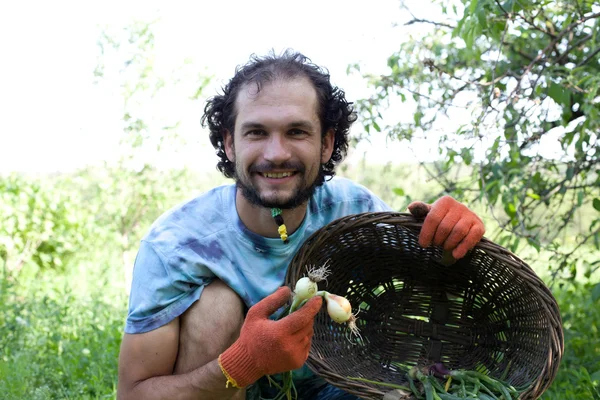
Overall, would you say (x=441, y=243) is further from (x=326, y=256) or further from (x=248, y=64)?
(x=248, y=64)

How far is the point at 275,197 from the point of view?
2025 mm

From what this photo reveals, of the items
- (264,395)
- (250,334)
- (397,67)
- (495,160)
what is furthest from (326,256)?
(397,67)

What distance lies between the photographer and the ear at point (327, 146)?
2.30m

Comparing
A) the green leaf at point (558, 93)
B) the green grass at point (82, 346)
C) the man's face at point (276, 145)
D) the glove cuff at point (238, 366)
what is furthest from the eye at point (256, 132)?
the green leaf at point (558, 93)

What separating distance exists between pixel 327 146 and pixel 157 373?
96cm

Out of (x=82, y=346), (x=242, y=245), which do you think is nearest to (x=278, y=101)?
(x=242, y=245)

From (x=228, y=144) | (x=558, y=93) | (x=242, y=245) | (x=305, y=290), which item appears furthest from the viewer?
(x=558, y=93)

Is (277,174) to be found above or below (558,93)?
below

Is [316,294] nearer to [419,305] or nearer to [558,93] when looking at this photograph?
[419,305]

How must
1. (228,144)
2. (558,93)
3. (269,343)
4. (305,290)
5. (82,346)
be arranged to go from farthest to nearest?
(82,346) → (558,93) → (228,144) → (305,290) → (269,343)

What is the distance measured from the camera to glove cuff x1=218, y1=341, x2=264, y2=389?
5.56 feet

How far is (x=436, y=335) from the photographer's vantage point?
247 cm

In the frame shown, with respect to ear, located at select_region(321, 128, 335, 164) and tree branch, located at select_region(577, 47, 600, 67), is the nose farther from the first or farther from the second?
tree branch, located at select_region(577, 47, 600, 67)

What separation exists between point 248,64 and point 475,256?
3.36 ft
